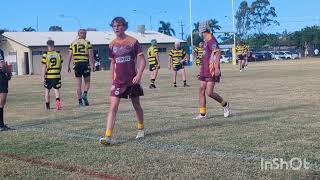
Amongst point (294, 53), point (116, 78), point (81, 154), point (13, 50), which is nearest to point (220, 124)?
point (116, 78)

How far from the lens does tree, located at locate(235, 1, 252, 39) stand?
4729 inches

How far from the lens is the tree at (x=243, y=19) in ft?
394

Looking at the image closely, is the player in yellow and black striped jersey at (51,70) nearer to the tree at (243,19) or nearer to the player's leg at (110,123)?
the player's leg at (110,123)

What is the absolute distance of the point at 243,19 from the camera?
121500 mm

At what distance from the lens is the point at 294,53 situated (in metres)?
97.3

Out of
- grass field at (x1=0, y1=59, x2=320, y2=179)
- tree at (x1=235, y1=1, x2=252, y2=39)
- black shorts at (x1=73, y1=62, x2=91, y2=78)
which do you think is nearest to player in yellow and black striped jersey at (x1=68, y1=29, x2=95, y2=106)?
black shorts at (x1=73, y1=62, x2=91, y2=78)

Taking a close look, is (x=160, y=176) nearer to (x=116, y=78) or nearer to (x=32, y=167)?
(x=32, y=167)

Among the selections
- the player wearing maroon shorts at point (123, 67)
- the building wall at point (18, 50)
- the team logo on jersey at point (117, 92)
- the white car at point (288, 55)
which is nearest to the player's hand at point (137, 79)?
the player wearing maroon shorts at point (123, 67)

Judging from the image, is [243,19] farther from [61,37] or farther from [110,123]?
[110,123]

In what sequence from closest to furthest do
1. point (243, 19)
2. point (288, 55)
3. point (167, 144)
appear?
point (167, 144) < point (288, 55) < point (243, 19)

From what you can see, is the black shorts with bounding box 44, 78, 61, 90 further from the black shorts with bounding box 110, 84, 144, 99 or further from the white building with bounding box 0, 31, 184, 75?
the white building with bounding box 0, 31, 184, 75

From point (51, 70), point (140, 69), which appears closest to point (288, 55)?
point (51, 70)

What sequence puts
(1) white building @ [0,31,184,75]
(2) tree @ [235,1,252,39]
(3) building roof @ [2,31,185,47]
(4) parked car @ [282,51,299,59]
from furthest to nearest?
(2) tree @ [235,1,252,39] < (4) parked car @ [282,51,299,59] < (3) building roof @ [2,31,185,47] < (1) white building @ [0,31,184,75]

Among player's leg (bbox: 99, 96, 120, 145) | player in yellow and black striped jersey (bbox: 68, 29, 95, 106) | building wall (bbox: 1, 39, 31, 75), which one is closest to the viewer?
player's leg (bbox: 99, 96, 120, 145)
